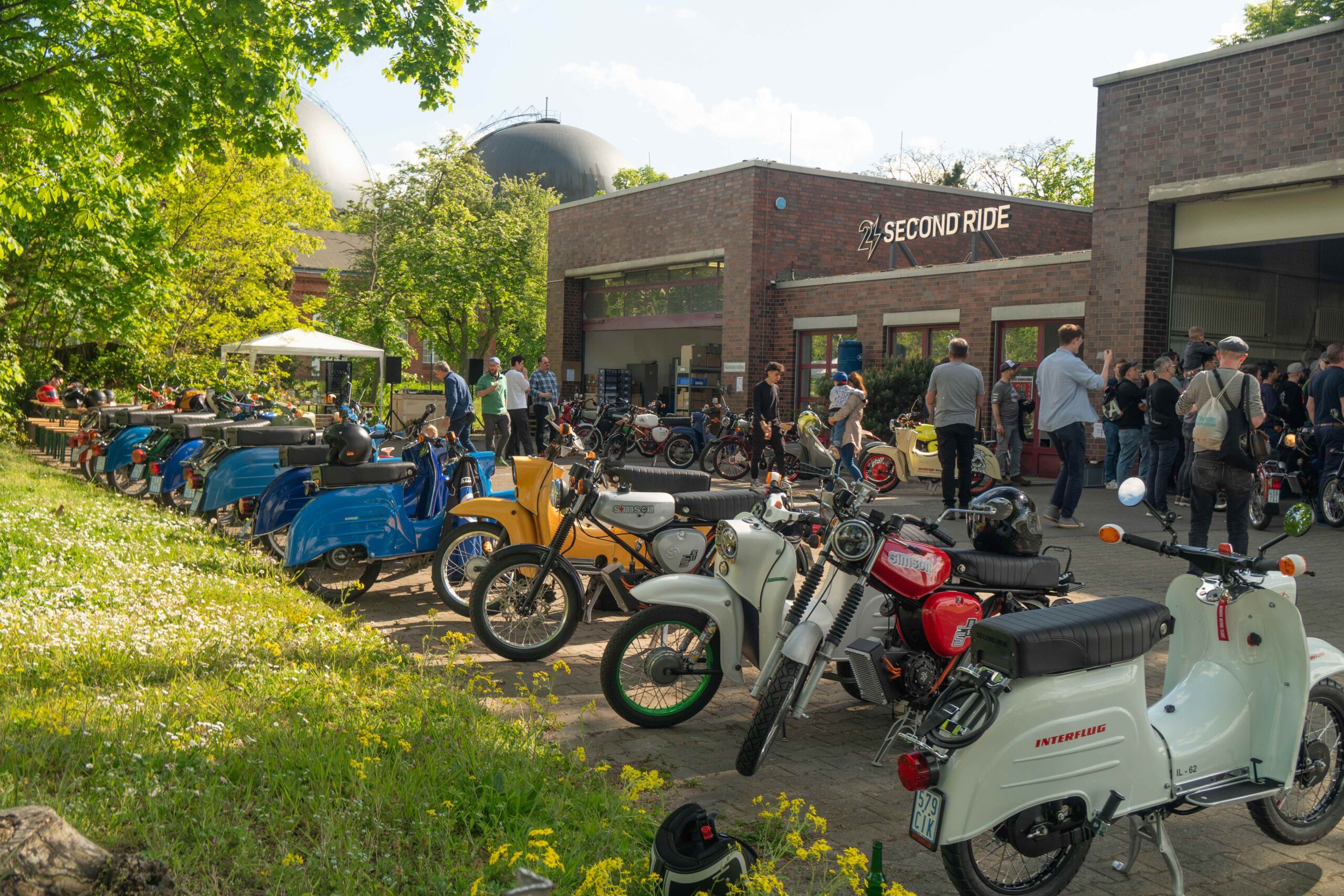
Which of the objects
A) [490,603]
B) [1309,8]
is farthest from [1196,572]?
[1309,8]

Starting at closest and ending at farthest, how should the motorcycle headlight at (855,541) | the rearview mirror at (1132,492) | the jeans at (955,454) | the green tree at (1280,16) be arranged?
the rearview mirror at (1132,492), the motorcycle headlight at (855,541), the jeans at (955,454), the green tree at (1280,16)

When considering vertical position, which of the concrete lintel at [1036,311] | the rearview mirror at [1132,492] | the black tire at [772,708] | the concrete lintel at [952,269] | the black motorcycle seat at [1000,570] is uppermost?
the concrete lintel at [952,269]

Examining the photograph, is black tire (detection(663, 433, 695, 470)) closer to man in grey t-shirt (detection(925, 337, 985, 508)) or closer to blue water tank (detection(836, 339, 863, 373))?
blue water tank (detection(836, 339, 863, 373))

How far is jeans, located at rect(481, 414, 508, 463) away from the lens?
620 inches

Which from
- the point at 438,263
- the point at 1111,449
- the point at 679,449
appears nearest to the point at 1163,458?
the point at 1111,449

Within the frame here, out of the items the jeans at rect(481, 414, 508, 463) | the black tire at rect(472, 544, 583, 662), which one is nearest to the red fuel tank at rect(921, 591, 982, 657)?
the black tire at rect(472, 544, 583, 662)

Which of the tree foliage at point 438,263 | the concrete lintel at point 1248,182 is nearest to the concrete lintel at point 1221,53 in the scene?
the concrete lintel at point 1248,182

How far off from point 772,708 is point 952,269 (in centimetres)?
1637

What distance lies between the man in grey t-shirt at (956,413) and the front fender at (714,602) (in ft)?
21.9

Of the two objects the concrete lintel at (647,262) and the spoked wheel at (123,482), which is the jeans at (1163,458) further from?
the concrete lintel at (647,262)

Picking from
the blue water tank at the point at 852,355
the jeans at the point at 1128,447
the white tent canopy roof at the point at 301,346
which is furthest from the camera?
the white tent canopy roof at the point at 301,346

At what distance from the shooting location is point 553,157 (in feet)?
231

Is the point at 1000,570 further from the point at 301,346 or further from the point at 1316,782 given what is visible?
the point at 301,346

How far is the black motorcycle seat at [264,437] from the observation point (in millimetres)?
9656
